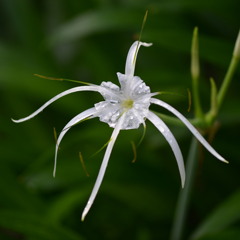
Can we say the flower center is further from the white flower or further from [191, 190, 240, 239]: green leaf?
[191, 190, 240, 239]: green leaf

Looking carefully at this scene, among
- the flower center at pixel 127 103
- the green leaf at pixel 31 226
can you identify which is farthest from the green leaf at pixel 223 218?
the flower center at pixel 127 103

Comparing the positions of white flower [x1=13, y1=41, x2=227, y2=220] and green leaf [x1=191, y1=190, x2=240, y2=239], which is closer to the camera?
white flower [x1=13, y1=41, x2=227, y2=220]

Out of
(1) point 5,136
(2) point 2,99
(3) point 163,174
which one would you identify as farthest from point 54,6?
(3) point 163,174

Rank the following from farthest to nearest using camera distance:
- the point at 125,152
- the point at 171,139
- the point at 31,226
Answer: the point at 125,152 < the point at 31,226 < the point at 171,139

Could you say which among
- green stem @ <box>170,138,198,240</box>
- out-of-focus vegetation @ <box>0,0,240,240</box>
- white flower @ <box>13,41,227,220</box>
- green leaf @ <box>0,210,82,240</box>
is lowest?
green leaf @ <box>0,210,82,240</box>

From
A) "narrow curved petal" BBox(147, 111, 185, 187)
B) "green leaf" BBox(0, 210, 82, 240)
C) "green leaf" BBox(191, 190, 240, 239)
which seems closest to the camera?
"narrow curved petal" BBox(147, 111, 185, 187)

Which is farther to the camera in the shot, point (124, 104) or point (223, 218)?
point (223, 218)

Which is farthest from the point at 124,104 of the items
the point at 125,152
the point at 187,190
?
the point at 125,152

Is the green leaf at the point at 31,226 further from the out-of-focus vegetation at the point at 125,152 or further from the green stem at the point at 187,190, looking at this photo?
the green stem at the point at 187,190

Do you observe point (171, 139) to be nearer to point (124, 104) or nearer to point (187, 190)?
point (124, 104)

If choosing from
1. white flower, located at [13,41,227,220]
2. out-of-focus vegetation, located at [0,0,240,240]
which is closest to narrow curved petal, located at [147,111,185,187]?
white flower, located at [13,41,227,220]
